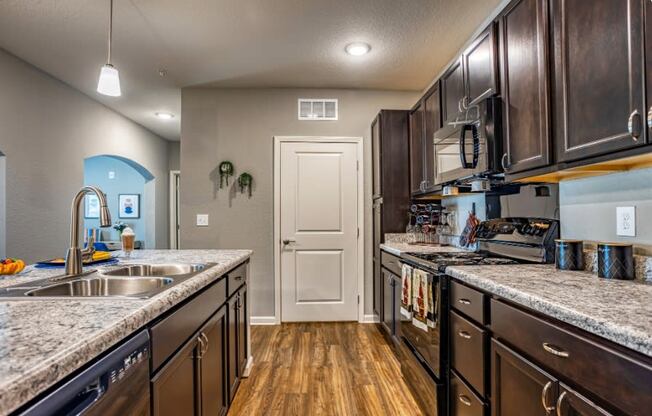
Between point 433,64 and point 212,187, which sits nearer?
point 433,64

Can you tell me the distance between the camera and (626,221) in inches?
55.4

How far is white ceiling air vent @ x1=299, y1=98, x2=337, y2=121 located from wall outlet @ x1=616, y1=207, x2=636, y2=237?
2845 millimetres

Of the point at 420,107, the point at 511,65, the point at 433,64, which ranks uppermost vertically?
the point at 433,64

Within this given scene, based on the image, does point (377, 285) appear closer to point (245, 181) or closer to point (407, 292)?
point (407, 292)

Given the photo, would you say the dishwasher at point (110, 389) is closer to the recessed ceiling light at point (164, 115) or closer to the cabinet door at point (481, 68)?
the cabinet door at point (481, 68)

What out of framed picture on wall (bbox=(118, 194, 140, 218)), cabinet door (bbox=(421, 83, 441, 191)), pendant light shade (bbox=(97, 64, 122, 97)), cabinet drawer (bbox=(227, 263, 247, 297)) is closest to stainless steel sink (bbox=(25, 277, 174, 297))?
cabinet drawer (bbox=(227, 263, 247, 297))

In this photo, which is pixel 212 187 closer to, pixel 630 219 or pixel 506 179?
pixel 506 179

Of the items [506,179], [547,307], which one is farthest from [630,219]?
[547,307]

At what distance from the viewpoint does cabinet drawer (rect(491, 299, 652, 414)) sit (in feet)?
2.50

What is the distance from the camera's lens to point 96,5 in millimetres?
→ 2324

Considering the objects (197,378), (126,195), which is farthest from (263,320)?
(126,195)

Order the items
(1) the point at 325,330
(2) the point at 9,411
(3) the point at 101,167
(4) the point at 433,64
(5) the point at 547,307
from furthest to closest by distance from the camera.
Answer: (3) the point at 101,167 < (1) the point at 325,330 < (4) the point at 433,64 < (5) the point at 547,307 < (2) the point at 9,411

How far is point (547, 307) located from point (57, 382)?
1212 mm

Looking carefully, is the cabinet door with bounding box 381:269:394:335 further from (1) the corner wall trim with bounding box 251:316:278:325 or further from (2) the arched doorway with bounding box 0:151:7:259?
(2) the arched doorway with bounding box 0:151:7:259
